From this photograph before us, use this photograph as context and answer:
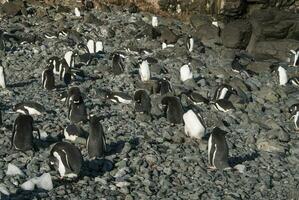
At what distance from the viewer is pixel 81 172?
27.9ft

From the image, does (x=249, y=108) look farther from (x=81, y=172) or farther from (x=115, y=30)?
(x=115, y=30)

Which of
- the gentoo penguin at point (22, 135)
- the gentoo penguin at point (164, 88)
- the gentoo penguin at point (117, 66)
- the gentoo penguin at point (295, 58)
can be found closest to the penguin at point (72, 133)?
the gentoo penguin at point (22, 135)

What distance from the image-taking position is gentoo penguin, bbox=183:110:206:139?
34.1ft

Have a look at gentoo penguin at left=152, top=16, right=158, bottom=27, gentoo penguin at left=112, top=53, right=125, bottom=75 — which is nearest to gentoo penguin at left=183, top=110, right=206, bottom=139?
gentoo penguin at left=112, top=53, right=125, bottom=75

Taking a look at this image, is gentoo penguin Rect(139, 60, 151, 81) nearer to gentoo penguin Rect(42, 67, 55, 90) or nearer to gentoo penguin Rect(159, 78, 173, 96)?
gentoo penguin Rect(159, 78, 173, 96)

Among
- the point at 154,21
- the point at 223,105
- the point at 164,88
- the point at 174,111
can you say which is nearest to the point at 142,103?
the point at 174,111

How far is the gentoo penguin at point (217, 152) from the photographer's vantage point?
9242 millimetres

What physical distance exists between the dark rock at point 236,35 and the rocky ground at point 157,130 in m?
0.38

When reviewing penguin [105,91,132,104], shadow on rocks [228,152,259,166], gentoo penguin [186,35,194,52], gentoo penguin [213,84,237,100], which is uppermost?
gentoo penguin [186,35,194,52]

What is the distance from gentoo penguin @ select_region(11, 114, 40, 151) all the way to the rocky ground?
0.15 metres

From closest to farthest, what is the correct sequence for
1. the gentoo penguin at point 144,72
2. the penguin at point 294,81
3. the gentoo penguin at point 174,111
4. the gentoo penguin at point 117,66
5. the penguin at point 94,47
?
the gentoo penguin at point 174,111 → the gentoo penguin at point 144,72 → the gentoo penguin at point 117,66 → the penguin at point 294,81 → the penguin at point 94,47

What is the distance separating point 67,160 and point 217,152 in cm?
235

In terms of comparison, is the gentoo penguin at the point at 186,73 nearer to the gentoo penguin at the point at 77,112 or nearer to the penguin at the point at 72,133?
the gentoo penguin at the point at 77,112

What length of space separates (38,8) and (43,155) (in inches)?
536
